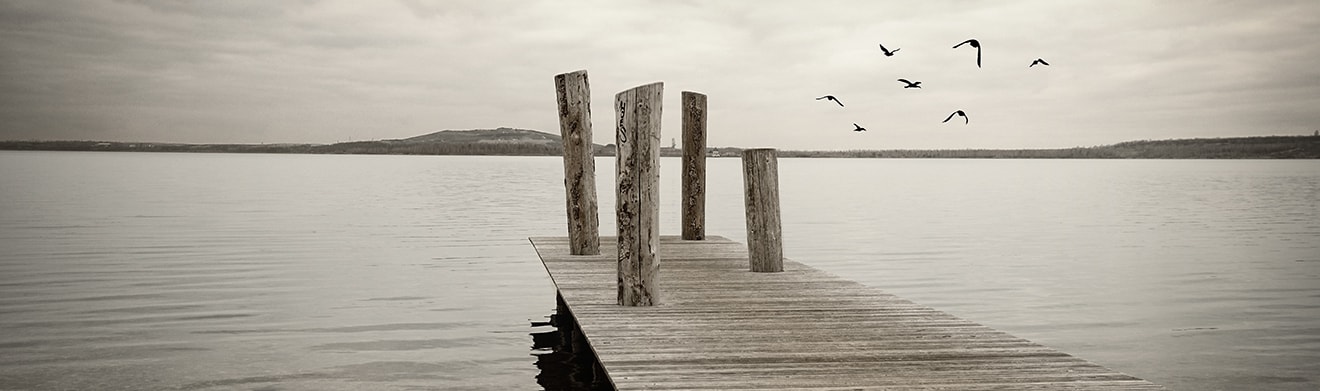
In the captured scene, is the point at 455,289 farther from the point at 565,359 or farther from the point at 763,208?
the point at 763,208

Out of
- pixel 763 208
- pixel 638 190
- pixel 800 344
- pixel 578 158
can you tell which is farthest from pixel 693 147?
pixel 800 344

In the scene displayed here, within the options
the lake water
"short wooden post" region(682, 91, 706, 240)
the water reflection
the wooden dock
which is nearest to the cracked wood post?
the wooden dock

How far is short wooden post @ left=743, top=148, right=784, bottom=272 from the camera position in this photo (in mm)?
11453

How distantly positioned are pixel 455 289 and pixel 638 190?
26.7 feet

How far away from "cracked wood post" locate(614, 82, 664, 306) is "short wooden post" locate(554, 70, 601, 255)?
371 centimetres

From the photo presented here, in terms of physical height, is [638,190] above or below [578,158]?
below

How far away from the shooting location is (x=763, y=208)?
1170 cm

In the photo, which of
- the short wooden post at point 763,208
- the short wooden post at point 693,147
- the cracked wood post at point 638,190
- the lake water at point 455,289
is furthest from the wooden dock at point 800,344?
the short wooden post at point 693,147

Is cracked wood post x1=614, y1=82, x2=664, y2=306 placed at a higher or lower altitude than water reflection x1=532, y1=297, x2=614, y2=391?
higher

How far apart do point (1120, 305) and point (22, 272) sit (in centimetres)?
1650

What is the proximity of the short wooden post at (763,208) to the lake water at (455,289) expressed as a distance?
2661 millimetres

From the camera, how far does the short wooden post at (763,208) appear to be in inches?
451

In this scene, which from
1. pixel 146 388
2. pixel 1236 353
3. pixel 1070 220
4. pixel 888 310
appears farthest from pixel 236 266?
pixel 1070 220

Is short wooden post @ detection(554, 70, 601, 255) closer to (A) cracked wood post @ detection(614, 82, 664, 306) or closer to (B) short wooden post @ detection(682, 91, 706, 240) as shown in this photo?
(B) short wooden post @ detection(682, 91, 706, 240)
